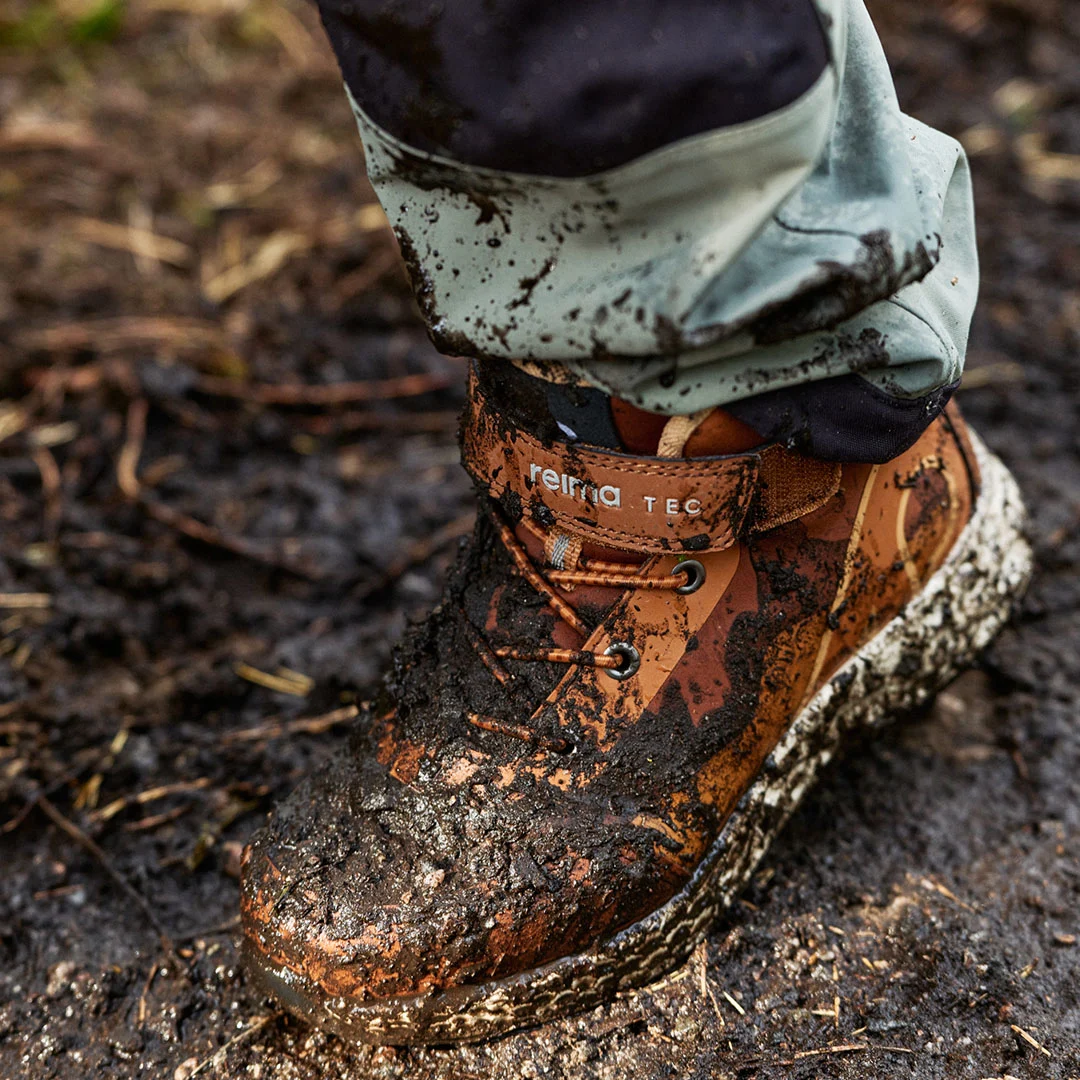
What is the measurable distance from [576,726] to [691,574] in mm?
203

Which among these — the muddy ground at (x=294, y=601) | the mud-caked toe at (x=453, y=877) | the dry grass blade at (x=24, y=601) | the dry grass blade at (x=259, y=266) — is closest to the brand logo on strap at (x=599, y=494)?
the mud-caked toe at (x=453, y=877)

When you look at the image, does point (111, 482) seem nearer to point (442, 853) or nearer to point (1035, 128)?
point (442, 853)

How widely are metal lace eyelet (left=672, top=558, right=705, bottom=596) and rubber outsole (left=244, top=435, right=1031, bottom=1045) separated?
9.1 inches

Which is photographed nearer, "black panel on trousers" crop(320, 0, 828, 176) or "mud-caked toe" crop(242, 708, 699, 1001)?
"black panel on trousers" crop(320, 0, 828, 176)

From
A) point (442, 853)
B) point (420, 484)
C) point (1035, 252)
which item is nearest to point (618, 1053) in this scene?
point (442, 853)

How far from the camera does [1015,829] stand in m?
1.37

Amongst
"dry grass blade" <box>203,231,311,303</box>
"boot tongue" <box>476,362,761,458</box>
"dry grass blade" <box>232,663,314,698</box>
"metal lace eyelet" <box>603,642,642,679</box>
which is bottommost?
"dry grass blade" <box>203,231,311,303</box>

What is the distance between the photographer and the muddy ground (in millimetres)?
1175

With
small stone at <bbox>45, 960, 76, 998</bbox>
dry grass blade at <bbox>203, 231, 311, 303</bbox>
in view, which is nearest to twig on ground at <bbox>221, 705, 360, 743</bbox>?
small stone at <bbox>45, 960, 76, 998</bbox>

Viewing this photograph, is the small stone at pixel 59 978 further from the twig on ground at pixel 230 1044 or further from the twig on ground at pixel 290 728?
the twig on ground at pixel 290 728

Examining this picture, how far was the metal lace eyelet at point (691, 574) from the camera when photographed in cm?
113

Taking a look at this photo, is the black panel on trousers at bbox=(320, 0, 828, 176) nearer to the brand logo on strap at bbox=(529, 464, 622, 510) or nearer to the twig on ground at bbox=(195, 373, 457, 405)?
the brand logo on strap at bbox=(529, 464, 622, 510)

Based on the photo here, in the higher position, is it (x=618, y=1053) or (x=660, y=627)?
(x=660, y=627)

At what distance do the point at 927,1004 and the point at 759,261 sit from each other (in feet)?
2.67
